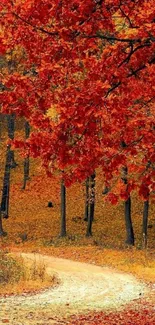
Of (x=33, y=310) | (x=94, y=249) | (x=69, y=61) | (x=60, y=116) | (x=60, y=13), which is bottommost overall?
(x=94, y=249)

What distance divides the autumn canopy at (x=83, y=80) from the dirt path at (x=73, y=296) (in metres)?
5.23

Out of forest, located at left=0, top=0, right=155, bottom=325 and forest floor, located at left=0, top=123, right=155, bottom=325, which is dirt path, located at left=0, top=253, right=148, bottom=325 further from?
forest, located at left=0, top=0, right=155, bottom=325

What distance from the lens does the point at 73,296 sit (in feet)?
60.2

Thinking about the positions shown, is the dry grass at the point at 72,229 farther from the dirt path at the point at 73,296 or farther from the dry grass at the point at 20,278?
the dirt path at the point at 73,296

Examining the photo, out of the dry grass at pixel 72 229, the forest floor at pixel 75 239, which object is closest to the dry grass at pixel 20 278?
the dry grass at pixel 72 229

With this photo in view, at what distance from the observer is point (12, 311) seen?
48.8ft

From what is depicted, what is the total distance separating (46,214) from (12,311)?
31.4 meters

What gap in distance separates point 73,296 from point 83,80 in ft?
34.2

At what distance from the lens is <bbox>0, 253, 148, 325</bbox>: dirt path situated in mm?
14445

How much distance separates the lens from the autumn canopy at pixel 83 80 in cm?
908

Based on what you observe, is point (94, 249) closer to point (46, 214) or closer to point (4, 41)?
point (46, 214)

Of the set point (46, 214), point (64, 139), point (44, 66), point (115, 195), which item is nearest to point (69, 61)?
point (44, 66)

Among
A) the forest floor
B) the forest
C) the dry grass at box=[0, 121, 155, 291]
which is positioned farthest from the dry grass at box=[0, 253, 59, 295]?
the forest

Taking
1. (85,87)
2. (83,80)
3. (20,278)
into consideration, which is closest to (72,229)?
(20,278)
